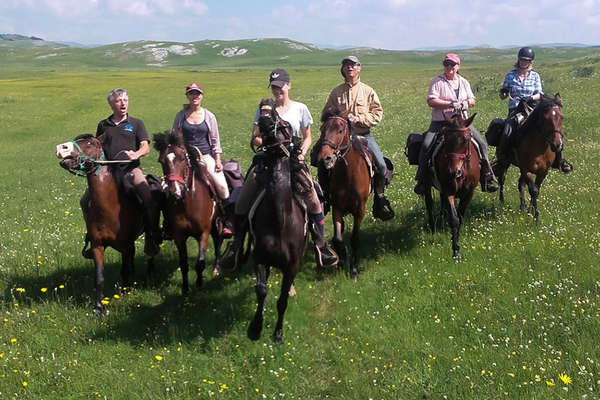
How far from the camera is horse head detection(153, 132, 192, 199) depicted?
8133 millimetres

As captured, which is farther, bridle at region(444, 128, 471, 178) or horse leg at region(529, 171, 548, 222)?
horse leg at region(529, 171, 548, 222)

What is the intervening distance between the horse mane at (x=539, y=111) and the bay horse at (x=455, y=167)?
2.31 meters

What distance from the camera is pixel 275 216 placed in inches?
275

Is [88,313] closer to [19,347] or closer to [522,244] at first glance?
[19,347]

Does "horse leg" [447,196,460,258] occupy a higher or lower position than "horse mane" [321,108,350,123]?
lower

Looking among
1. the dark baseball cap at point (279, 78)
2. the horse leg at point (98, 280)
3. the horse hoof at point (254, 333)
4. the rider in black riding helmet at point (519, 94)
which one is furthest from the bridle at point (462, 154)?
the horse leg at point (98, 280)

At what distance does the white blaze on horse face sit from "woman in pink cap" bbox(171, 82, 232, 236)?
2.30m

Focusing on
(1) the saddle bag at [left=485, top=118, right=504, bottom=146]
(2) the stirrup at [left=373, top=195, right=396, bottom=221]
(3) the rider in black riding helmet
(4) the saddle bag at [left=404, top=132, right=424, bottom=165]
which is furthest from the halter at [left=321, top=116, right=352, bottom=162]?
(1) the saddle bag at [left=485, top=118, right=504, bottom=146]

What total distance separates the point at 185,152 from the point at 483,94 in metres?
40.1

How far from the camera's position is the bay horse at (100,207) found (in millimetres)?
7980

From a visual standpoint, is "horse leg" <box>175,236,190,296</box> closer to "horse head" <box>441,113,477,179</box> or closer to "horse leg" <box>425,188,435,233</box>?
"horse head" <box>441,113,477,179</box>

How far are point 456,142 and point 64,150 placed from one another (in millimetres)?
7624

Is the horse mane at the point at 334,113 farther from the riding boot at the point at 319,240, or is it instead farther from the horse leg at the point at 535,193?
the horse leg at the point at 535,193

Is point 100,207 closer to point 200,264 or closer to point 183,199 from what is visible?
point 183,199
